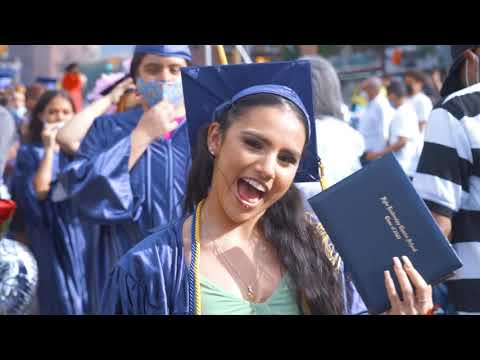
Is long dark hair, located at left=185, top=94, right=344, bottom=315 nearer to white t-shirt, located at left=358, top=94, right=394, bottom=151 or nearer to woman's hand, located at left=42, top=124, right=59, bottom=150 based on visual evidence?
woman's hand, located at left=42, top=124, right=59, bottom=150

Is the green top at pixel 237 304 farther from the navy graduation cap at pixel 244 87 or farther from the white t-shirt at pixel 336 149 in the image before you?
the white t-shirt at pixel 336 149

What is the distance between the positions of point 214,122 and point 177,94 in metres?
1.72

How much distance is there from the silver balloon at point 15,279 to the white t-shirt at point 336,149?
4.37 feet

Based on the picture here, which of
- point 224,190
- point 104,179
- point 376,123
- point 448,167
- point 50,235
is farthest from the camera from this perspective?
point 376,123

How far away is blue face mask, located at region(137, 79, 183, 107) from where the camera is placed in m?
4.19

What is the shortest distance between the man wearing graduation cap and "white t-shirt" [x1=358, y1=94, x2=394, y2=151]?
676cm

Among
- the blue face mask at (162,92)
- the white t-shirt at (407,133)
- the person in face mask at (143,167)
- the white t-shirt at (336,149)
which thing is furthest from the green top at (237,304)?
Answer: the white t-shirt at (407,133)

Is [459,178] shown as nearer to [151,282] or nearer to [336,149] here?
[336,149]

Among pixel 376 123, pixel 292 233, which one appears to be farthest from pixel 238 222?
pixel 376 123

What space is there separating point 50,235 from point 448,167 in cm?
350

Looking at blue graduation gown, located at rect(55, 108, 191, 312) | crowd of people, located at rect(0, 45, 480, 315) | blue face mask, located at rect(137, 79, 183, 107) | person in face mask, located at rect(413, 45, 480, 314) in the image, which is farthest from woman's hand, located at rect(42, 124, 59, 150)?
person in face mask, located at rect(413, 45, 480, 314)

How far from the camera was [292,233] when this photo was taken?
256cm

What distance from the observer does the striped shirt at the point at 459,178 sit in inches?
128
